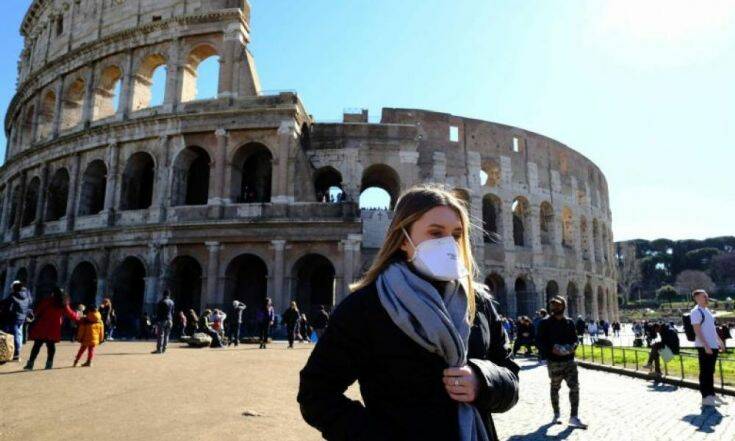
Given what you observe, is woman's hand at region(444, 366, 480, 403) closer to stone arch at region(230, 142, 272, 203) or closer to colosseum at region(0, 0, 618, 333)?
colosseum at region(0, 0, 618, 333)

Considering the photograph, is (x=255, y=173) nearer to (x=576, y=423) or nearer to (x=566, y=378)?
(x=566, y=378)

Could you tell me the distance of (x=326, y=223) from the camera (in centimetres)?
1933

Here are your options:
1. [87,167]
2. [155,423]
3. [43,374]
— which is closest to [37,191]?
[87,167]

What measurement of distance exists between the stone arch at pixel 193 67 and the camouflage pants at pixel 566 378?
2091 cm

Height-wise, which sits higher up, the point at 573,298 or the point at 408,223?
the point at 408,223

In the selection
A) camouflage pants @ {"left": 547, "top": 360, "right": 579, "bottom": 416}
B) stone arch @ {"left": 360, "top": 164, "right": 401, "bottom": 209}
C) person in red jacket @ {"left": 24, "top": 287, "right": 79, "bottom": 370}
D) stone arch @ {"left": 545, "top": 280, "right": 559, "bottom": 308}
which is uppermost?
stone arch @ {"left": 360, "top": 164, "right": 401, "bottom": 209}

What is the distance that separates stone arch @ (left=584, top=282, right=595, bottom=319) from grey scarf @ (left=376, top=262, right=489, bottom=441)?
105 ft

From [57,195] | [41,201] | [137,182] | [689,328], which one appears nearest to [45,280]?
[41,201]

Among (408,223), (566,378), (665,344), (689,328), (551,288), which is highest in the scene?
(551,288)

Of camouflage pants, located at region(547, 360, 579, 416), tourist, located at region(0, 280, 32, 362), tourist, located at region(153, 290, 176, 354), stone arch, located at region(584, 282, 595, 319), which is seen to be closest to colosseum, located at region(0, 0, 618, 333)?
stone arch, located at region(584, 282, 595, 319)

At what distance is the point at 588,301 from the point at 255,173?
2297cm

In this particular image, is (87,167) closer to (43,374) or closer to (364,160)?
(364,160)

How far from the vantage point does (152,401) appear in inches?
249

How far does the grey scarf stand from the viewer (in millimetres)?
1650
